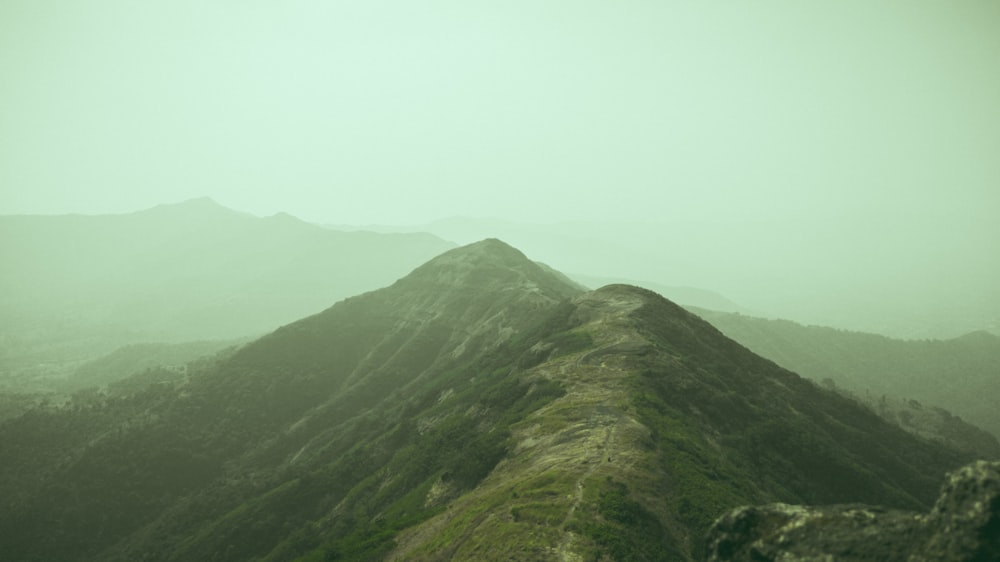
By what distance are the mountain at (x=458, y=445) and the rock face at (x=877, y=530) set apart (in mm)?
11473

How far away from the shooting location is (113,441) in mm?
103500

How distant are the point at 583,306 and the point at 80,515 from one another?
106460 mm

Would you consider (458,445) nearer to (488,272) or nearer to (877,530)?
(877,530)

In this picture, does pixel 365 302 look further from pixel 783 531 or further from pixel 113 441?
pixel 783 531

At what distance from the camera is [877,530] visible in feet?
48.4

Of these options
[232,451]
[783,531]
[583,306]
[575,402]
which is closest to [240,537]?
[232,451]

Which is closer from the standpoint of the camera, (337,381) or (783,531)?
(783,531)

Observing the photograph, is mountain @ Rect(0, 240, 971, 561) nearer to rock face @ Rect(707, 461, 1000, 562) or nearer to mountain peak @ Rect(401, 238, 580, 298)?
mountain peak @ Rect(401, 238, 580, 298)

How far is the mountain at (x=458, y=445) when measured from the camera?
35.5 meters

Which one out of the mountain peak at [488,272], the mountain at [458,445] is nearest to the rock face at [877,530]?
the mountain at [458,445]

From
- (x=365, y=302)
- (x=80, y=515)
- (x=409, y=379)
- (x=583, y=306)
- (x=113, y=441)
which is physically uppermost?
(x=583, y=306)

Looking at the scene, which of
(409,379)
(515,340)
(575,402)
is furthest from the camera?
(409,379)

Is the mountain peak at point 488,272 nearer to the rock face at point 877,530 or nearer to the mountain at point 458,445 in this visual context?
the mountain at point 458,445

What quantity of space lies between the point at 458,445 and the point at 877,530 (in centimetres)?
4903
